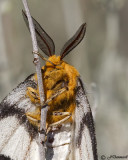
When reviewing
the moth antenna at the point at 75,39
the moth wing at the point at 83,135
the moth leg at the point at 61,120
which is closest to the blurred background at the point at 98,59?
the moth wing at the point at 83,135

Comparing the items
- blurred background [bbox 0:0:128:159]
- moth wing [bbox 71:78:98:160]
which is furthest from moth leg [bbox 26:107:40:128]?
blurred background [bbox 0:0:128:159]

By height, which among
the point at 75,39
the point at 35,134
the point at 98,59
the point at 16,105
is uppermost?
the point at 98,59

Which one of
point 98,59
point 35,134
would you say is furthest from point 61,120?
point 98,59

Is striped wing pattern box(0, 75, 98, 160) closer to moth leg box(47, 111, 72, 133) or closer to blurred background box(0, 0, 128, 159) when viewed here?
moth leg box(47, 111, 72, 133)

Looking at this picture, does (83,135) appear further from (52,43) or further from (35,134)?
(52,43)

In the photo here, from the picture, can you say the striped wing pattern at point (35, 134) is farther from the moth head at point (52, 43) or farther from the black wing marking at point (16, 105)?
the moth head at point (52, 43)

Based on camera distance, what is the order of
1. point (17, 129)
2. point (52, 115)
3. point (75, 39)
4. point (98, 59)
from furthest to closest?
1. point (98, 59)
2. point (17, 129)
3. point (52, 115)
4. point (75, 39)

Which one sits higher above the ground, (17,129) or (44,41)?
(44,41)

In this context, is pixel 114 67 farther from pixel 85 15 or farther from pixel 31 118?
pixel 31 118
